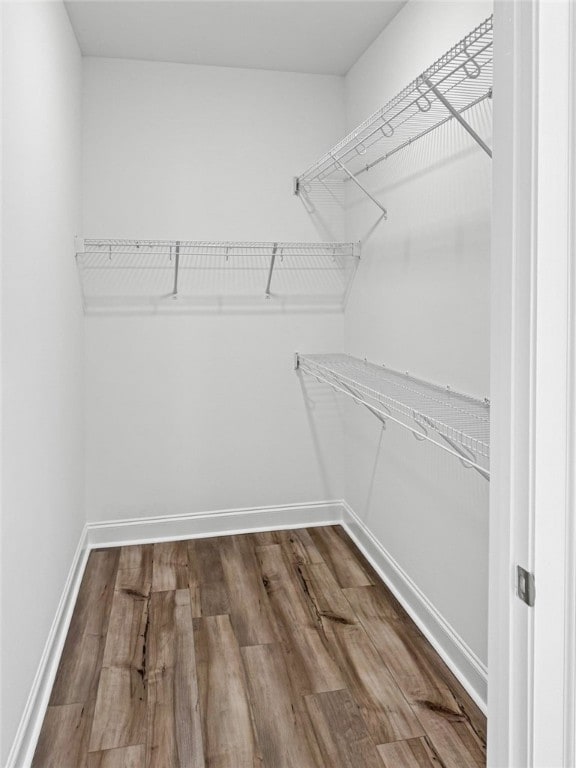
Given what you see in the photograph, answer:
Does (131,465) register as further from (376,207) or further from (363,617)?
(376,207)

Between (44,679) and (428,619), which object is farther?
(428,619)

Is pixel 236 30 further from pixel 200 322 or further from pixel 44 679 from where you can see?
pixel 44 679

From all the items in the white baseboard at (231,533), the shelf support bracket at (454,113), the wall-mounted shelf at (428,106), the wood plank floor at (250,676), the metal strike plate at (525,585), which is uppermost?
the wall-mounted shelf at (428,106)

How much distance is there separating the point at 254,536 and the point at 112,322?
51.0 inches

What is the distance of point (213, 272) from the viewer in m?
3.08

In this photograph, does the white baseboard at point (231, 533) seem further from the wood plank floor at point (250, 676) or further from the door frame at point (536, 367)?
the door frame at point (536, 367)

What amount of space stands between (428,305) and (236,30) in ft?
4.83

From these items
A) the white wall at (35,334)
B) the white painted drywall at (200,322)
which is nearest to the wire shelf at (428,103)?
the white painted drywall at (200,322)

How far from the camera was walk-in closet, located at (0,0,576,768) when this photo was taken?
827 mm

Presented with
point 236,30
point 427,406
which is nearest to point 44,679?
point 427,406

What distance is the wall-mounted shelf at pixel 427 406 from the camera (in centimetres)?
154

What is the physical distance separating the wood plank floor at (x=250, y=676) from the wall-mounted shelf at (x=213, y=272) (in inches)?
50.9

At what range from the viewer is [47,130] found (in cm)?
201

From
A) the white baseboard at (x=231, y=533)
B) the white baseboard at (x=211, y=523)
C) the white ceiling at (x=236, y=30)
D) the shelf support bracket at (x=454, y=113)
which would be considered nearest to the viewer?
the shelf support bracket at (x=454, y=113)
